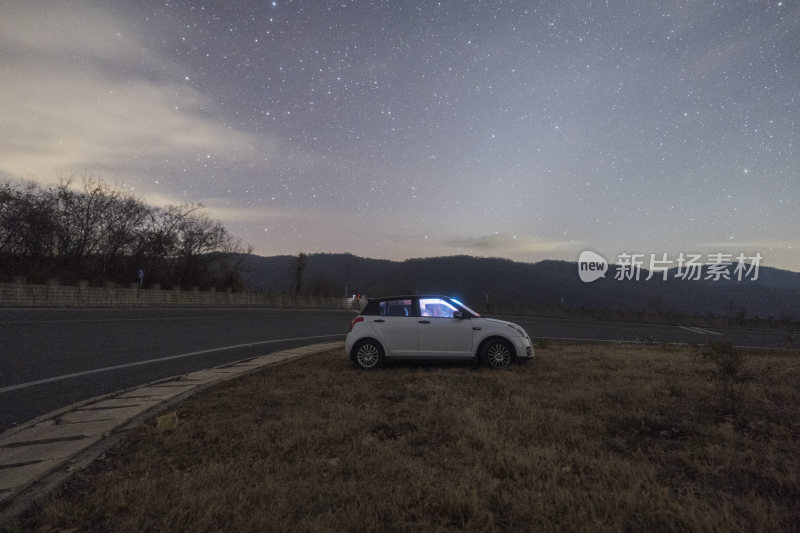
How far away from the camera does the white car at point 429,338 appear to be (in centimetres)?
941

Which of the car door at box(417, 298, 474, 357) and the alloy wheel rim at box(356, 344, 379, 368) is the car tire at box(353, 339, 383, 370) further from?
the car door at box(417, 298, 474, 357)

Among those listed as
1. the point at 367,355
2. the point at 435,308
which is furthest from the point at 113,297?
the point at 435,308

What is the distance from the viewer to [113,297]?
2862 cm

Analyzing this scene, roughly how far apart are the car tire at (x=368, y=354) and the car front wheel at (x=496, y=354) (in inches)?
89.8

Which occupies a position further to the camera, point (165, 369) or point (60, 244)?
point (60, 244)

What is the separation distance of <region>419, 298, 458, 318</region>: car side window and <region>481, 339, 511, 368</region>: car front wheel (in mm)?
1086

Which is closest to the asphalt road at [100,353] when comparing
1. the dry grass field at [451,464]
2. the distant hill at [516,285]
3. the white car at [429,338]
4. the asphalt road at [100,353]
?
the asphalt road at [100,353]

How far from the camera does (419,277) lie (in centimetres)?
16038

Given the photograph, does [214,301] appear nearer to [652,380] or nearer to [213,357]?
[213,357]

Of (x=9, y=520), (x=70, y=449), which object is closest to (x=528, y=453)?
(x=9, y=520)

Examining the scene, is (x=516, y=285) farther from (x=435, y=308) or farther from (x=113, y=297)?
(x=435, y=308)

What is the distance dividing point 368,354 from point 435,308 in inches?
71.1

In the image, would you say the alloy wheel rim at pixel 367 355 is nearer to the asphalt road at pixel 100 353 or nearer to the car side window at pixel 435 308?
the car side window at pixel 435 308

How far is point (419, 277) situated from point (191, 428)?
156 m
